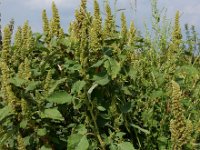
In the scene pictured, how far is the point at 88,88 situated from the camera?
2.79 meters

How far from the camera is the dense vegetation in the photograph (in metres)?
2.72

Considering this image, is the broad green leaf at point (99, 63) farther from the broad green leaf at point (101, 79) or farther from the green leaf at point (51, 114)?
the green leaf at point (51, 114)

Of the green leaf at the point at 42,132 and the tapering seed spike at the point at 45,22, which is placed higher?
the tapering seed spike at the point at 45,22

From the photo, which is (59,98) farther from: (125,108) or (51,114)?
(125,108)

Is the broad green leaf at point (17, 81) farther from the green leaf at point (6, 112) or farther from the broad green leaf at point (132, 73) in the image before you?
the broad green leaf at point (132, 73)

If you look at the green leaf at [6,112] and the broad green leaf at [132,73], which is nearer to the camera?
the green leaf at [6,112]

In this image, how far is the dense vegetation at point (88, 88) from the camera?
272 centimetres

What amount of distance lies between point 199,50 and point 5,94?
1.67 metres

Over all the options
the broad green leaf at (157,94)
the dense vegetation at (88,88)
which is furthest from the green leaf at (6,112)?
the broad green leaf at (157,94)

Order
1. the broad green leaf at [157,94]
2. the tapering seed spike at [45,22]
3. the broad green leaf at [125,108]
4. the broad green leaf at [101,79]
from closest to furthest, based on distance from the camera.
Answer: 1. the broad green leaf at [101,79]
2. the broad green leaf at [125,108]
3. the broad green leaf at [157,94]
4. the tapering seed spike at [45,22]

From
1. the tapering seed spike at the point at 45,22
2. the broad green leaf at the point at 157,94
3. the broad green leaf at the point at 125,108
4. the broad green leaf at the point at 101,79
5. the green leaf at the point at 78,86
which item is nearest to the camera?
the green leaf at the point at 78,86

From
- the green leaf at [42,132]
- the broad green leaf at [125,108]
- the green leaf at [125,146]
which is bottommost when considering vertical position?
the green leaf at [125,146]

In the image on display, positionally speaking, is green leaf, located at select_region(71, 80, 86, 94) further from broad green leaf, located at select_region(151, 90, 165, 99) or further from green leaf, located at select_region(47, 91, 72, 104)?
broad green leaf, located at select_region(151, 90, 165, 99)

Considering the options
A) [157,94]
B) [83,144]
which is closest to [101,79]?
[83,144]
